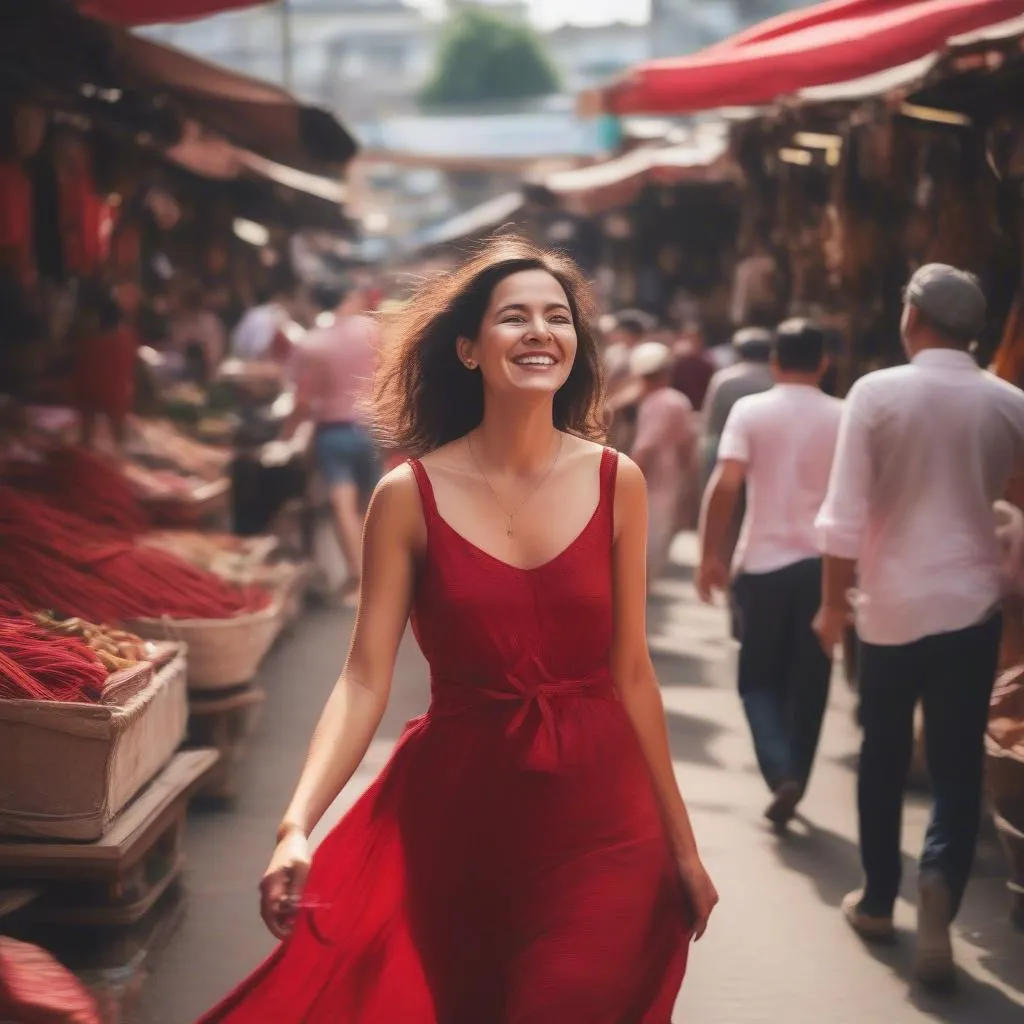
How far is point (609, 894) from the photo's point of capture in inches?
133

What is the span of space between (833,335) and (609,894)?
288 inches

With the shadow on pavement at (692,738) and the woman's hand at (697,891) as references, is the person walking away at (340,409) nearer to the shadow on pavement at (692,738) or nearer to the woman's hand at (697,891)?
the shadow on pavement at (692,738)

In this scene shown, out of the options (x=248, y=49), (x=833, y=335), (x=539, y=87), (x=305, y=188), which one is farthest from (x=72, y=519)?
(x=248, y=49)

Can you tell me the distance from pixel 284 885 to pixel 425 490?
2.89ft

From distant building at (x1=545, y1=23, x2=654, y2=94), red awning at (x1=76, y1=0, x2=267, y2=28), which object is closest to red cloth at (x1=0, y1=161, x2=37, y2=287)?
red awning at (x1=76, y1=0, x2=267, y2=28)

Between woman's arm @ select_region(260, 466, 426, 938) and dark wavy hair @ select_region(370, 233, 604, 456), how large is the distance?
0.93 feet

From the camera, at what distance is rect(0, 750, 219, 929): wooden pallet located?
5039 millimetres

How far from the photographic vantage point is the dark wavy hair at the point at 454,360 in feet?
12.3

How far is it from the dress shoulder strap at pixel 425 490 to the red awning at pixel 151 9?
4.76 meters

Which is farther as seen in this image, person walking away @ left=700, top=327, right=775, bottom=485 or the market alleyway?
person walking away @ left=700, top=327, right=775, bottom=485

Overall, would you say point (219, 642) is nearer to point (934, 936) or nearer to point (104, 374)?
point (934, 936)

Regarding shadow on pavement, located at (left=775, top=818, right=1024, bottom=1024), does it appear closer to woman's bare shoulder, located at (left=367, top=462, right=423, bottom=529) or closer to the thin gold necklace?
the thin gold necklace

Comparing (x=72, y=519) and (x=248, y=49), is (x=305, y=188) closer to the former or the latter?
(x=72, y=519)

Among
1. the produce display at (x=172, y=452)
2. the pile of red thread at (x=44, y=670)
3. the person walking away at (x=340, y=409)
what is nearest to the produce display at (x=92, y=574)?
the pile of red thread at (x=44, y=670)
